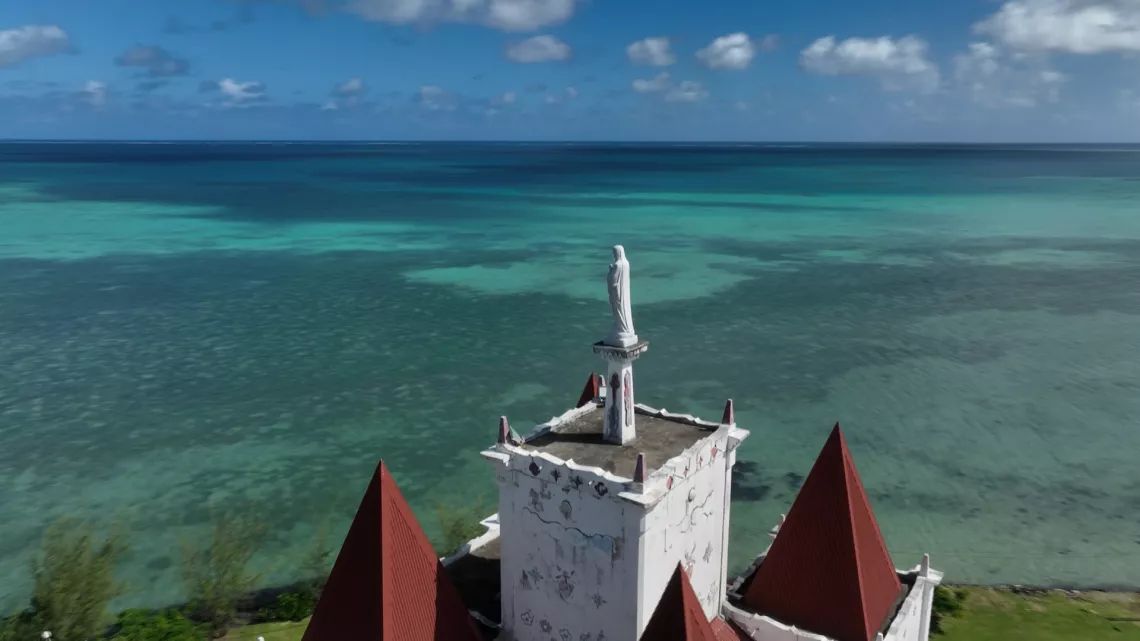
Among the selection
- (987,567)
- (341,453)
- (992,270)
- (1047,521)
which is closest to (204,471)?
(341,453)

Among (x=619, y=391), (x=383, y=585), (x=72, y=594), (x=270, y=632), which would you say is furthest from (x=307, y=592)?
(x=619, y=391)

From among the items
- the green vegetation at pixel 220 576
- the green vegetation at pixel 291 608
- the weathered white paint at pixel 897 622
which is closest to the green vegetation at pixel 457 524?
the green vegetation at pixel 291 608

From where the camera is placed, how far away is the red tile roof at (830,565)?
41.4 ft

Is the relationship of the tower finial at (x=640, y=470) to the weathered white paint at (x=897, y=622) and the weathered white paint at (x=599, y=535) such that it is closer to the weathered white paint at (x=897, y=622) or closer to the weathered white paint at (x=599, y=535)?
the weathered white paint at (x=599, y=535)

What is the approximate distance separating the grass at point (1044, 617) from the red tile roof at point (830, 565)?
34.3ft

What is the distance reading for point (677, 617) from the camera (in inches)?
396

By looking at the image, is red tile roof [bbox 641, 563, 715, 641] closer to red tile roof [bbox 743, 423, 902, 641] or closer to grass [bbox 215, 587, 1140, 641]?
red tile roof [bbox 743, 423, 902, 641]

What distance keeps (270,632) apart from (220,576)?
2.25 meters

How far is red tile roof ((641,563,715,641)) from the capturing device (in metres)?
10.0

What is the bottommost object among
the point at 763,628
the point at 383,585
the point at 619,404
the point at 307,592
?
the point at 307,592

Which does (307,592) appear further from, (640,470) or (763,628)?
(640,470)

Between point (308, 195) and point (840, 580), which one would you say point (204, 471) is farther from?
point (308, 195)

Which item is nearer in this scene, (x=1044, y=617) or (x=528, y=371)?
(x=1044, y=617)

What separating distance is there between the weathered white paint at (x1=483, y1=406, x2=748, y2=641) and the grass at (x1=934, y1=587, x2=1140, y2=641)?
1343cm
